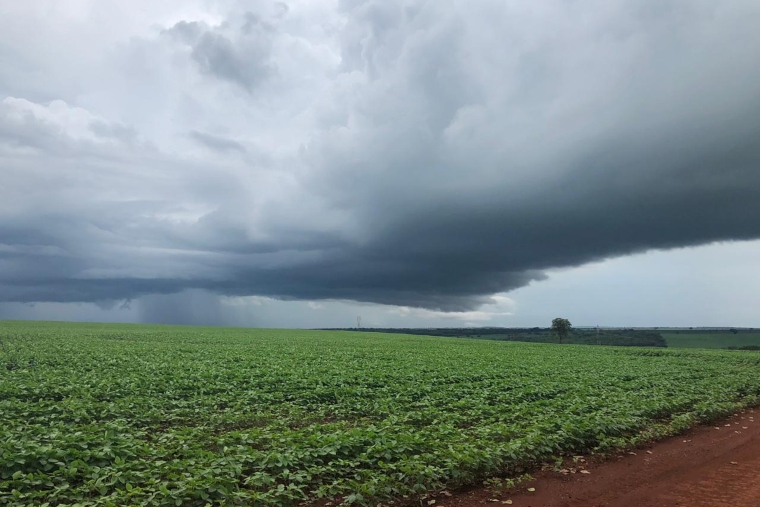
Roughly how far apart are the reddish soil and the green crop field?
66cm

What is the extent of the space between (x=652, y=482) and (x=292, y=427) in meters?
9.61

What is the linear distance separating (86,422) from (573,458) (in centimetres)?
1361

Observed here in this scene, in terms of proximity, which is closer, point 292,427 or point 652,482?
point 652,482

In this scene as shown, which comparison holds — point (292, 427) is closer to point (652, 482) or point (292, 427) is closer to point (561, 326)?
point (652, 482)

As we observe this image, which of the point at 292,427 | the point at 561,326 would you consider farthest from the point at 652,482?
the point at 561,326

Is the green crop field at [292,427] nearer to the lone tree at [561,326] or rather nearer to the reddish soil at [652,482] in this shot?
the reddish soil at [652,482]

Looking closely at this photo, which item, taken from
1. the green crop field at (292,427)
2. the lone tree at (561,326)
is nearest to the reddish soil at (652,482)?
the green crop field at (292,427)

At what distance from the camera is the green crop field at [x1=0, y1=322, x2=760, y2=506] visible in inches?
331

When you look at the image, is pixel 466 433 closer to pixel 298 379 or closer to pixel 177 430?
pixel 177 430

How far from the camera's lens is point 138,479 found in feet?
27.3

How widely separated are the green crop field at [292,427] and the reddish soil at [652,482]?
660 mm

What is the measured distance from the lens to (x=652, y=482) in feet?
33.5

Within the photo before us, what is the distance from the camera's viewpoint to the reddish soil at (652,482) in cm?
894

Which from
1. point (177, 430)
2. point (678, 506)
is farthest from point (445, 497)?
point (177, 430)
